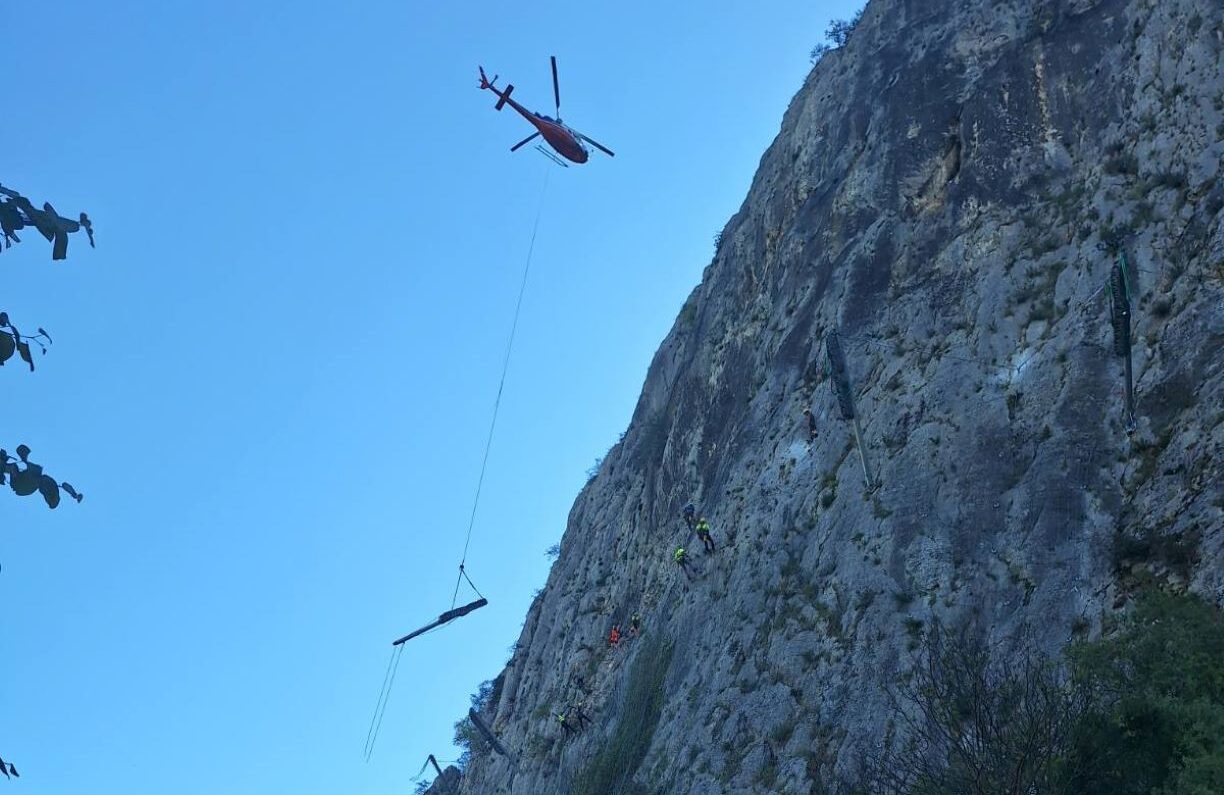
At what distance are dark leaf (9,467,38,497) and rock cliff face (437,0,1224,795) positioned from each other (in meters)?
17.2

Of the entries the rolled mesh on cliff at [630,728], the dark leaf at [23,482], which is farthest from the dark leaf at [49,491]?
the rolled mesh on cliff at [630,728]

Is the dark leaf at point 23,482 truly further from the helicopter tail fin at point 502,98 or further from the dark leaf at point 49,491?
Result: the helicopter tail fin at point 502,98

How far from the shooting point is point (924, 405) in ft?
89.9

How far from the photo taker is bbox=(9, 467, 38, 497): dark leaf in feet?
19.8

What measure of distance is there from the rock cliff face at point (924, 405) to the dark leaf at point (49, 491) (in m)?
17.1

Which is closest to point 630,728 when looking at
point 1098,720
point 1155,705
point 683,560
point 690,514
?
point 683,560

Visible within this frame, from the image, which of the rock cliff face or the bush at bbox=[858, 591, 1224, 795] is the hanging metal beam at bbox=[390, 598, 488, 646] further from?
the bush at bbox=[858, 591, 1224, 795]

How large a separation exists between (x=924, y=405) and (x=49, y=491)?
23.4m

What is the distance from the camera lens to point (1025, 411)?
25.0 meters

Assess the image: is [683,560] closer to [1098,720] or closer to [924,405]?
[924,405]

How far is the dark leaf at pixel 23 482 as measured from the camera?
6.03m

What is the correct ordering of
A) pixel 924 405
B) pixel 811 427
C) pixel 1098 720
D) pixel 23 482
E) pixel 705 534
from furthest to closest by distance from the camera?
Answer: pixel 705 534
pixel 811 427
pixel 924 405
pixel 1098 720
pixel 23 482

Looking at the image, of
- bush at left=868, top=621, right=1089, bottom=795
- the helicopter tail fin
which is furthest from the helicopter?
bush at left=868, top=621, right=1089, bottom=795

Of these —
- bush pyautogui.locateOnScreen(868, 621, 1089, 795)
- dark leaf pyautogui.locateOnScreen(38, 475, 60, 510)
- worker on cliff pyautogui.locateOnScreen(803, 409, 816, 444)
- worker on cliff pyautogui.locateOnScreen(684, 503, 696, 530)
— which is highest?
worker on cliff pyautogui.locateOnScreen(684, 503, 696, 530)
